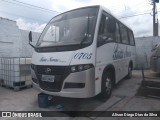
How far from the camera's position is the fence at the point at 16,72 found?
263 inches

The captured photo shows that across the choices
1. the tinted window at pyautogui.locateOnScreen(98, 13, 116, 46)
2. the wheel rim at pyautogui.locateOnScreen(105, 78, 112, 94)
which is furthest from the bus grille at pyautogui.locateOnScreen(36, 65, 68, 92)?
the wheel rim at pyautogui.locateOnScreen(105, 78, 112, 94)

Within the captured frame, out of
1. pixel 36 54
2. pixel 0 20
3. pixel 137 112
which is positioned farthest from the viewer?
pixel 0 20

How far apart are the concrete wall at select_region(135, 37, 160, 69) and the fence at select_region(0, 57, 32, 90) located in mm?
9030

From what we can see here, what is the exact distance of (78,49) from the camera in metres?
4.06

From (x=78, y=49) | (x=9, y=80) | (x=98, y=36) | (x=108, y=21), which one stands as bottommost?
(x=9, y=80)

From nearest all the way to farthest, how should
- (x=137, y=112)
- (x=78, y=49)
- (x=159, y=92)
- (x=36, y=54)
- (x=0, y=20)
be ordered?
1. (x=78, y=49)
2. (x=137, y=112)
3. (x=36, y=54)
4. (x=159, y=92)
5. (x=0, y=20)

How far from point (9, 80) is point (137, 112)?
499 cm

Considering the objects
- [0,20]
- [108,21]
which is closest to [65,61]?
[108,21]

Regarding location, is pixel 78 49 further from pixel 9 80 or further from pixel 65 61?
pixel 9 80

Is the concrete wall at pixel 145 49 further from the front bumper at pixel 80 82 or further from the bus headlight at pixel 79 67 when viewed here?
the bus headlight at pixel 79 67

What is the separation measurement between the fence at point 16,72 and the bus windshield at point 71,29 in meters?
2.03

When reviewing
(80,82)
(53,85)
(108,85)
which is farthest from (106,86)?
(53,85)

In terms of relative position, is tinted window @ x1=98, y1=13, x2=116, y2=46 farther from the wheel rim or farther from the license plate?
the license plate

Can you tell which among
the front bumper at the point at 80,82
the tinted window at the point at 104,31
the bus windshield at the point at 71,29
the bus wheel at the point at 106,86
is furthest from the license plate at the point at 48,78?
the tinted window at the point at 104,31
